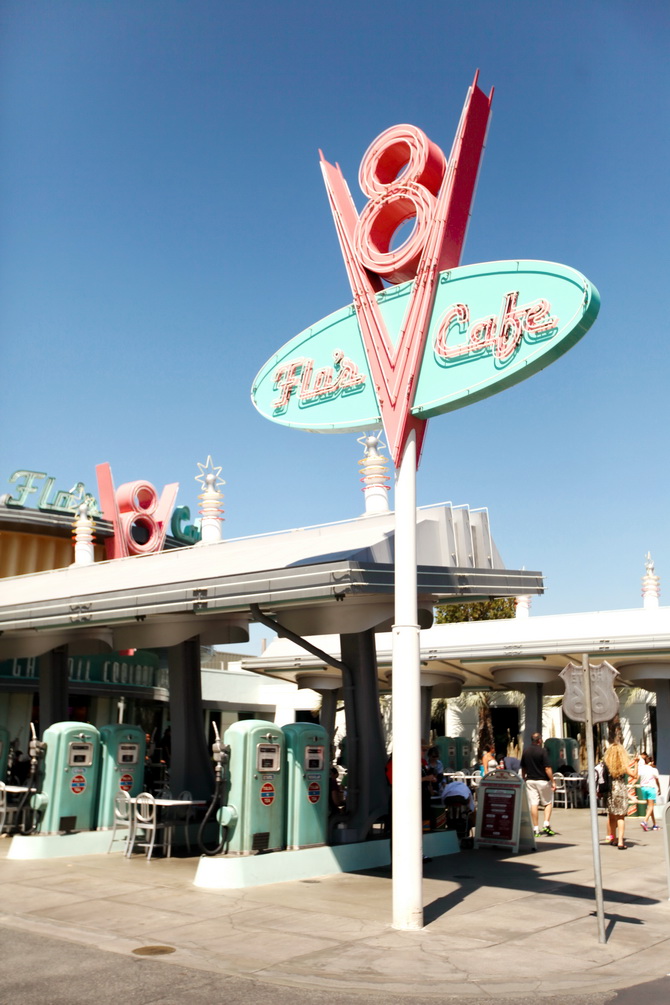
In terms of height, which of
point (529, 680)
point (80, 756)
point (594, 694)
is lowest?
point (80, 756)

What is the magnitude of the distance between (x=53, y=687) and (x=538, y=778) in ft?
31.2

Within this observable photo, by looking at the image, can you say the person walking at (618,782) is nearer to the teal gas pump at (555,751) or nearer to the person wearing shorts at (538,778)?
the person wearing shorts at (538,778)

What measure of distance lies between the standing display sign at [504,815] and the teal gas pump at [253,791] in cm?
446

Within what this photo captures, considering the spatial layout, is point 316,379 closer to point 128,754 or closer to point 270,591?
point 270,591

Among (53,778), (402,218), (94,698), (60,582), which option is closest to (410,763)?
(402,218)

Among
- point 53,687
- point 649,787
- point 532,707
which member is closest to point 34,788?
point 53,687

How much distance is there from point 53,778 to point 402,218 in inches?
388

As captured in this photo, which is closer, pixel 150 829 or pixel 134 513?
pixel 150 829

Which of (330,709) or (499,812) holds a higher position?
(330,709)

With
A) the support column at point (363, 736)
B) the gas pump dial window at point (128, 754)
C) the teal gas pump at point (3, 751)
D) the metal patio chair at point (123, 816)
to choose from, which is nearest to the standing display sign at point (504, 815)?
the support column at point (363, 736)

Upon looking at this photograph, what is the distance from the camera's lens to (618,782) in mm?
15023

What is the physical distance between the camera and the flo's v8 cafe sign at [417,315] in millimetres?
9438

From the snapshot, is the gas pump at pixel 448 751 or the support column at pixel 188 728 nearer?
the support column at pixel 188 728

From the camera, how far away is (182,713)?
16109mm
